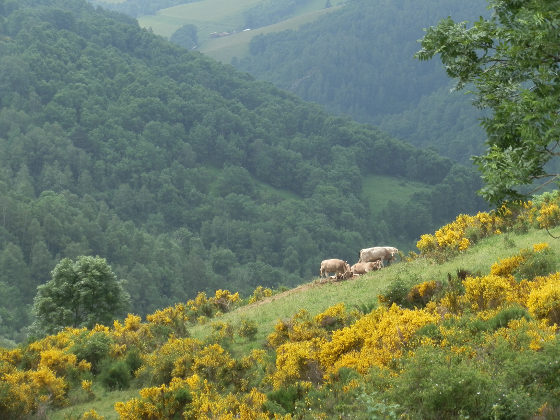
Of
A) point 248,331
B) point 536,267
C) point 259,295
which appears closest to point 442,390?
point 536,267

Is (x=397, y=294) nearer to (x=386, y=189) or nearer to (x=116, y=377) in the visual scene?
(x=116, y=377)

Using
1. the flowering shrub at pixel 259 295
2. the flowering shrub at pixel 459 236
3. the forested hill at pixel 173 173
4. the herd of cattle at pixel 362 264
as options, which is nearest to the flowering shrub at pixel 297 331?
the flowering shrub at pixel 459 236

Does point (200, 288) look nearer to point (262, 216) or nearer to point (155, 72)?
point (262, 216)

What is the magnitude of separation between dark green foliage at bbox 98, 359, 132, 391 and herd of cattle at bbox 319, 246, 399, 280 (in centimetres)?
932

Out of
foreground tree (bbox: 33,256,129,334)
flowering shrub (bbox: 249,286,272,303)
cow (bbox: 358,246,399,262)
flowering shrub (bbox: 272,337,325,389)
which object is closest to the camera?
flowering shrub (bbox: 272,337,325,389)

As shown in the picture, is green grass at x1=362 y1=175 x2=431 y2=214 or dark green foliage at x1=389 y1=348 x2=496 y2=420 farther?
green grass at x1=362 y1=175 x2=431 y2=214

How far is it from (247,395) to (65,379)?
6484mm

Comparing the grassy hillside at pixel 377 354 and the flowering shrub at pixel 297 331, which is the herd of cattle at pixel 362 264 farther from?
the flowering shrub at pixel 297 331

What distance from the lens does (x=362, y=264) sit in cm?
2369

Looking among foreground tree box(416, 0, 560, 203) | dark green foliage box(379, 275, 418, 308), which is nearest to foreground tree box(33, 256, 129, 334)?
dark green foliage box(379, 275, 418, 308)

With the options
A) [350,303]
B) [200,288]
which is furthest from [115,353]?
[200,288]

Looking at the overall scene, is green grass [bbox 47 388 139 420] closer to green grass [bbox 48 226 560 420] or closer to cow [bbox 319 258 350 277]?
green grass [bbox 48 226 560 420]

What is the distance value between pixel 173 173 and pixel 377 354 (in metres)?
139

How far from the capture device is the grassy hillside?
9.15 m
